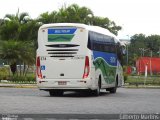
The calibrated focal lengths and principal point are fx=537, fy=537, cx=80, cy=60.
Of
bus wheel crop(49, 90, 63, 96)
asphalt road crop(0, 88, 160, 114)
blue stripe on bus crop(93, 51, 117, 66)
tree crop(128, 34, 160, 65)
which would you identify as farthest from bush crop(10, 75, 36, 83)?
tree crop(128, 34, 160, 65)

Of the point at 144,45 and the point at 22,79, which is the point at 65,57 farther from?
the point at 144,45

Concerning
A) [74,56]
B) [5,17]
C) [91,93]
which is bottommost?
[91,93]

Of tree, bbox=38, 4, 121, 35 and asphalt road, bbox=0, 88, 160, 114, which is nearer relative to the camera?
asphalt road, bbox=0, 88, 160, 114

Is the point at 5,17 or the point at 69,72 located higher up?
the point at 5,17

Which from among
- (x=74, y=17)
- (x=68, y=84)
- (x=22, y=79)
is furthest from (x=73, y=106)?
(x=74, y=17)

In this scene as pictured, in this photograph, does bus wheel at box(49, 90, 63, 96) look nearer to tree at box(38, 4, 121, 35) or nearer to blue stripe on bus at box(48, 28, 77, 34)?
blue stripe on bus at box(48, 28, 77, 34)

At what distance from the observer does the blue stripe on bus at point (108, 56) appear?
89.3 ft

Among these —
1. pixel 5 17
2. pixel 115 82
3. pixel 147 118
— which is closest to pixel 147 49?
pixel 5 17

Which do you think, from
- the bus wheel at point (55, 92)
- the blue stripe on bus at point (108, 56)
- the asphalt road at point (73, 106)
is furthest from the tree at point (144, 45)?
the asphalt road at point (73, 106)

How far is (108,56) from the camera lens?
2988cm

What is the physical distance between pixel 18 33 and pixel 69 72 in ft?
98.5

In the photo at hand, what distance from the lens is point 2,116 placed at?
11.7 m

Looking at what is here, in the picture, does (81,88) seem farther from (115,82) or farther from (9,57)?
(9,57)

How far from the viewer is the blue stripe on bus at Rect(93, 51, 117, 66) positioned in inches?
1072
